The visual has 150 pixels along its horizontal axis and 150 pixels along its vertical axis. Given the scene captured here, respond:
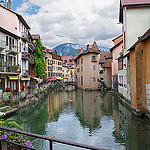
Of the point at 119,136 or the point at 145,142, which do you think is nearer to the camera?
the point at 145,142

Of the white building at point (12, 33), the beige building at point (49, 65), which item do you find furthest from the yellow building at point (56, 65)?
the white building at point (12, 33)

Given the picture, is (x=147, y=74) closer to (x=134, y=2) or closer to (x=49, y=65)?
(x=134, y=2)

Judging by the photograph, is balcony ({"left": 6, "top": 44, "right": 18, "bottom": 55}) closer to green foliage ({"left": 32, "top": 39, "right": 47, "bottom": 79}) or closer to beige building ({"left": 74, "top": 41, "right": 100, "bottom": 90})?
green foliage ({"left": 32, "top": 39, "right": 47, "bottom": 79})

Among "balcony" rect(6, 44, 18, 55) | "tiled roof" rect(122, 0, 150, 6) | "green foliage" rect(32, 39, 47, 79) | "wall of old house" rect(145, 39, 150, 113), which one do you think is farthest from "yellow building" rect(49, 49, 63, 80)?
"wall of old house" rect(145, 39, 150, 113)

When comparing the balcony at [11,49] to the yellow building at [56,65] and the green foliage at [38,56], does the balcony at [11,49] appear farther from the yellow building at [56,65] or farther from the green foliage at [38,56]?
the yellow building at [56,65]

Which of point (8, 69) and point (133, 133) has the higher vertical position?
point (8, 69)

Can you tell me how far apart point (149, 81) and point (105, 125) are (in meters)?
5.24

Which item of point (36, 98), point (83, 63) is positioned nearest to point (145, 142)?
point (36, 98)

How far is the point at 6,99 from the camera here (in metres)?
16.5

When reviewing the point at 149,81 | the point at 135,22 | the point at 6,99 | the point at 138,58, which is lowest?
the point at 6,99

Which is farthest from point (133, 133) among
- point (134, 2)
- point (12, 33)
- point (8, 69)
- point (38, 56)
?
point (38, 56)

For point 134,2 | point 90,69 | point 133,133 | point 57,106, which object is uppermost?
point 134,2

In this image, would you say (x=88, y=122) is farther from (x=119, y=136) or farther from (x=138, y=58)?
(x=138, y=58)

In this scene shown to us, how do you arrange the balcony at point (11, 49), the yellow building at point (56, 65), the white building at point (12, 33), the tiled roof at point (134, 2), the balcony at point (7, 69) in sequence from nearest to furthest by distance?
the tiled roof at point (134, 2) → the balcony at point (7, 69) → the balcony at point (11, 49) → the white building at point (12, 33) → the yellow building at point (56, 65)
